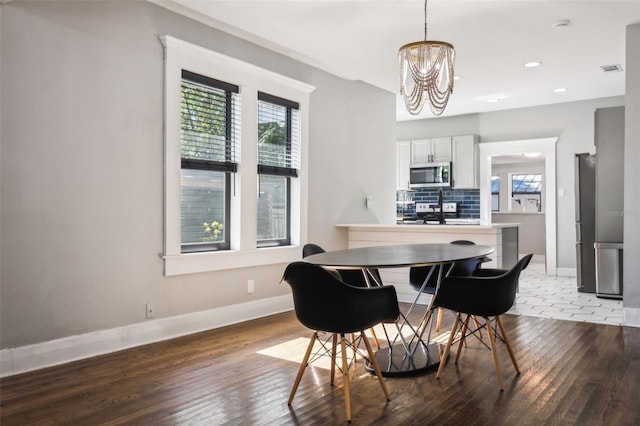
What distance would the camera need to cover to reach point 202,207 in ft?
13.7

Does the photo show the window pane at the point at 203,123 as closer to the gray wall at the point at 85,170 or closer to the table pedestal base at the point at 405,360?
the gray wall at the point at 85,170

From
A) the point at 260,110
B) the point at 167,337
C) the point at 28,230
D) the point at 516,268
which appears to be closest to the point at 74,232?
the point at 28,230

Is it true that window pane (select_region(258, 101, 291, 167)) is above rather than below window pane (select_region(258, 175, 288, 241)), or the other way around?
above

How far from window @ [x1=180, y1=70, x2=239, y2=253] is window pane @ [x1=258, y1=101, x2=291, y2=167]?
0.37 meters

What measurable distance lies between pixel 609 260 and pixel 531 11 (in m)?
3.14

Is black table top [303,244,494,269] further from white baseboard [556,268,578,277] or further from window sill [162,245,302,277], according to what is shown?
white baseboard [556,268,578,277]

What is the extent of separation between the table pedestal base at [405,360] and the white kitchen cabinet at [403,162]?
5284 millimetres

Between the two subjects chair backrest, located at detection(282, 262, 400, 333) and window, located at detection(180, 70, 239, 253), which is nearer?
chair backrest, located at detection(282, 262, 400, 333)

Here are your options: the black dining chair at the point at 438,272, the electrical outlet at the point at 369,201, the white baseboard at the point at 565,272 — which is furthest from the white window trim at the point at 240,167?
the white baseboard at the point at 565,272

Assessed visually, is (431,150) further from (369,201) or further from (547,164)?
(369,201)

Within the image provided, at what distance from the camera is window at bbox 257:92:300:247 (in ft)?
15.4

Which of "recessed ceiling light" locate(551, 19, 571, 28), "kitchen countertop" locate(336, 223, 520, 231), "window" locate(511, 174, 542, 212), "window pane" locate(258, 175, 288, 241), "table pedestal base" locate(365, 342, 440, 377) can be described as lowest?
"table pedestal base" locate(365, 342, 440, 377)

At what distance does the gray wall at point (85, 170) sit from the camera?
297 cm

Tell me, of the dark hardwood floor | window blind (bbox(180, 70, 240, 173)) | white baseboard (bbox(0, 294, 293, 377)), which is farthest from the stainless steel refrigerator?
window blind (bbox(180, 70, 240, 173))
